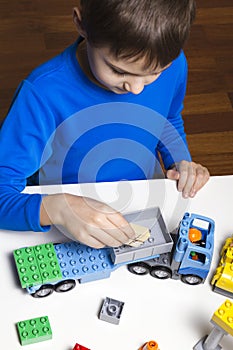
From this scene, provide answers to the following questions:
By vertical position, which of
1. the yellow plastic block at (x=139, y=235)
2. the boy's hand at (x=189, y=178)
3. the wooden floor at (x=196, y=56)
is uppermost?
the yellow plastic block at (x=139, y=235)

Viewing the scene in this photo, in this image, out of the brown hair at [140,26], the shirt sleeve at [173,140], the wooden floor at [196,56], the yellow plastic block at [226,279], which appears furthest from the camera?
the wooden floor at [196,56]

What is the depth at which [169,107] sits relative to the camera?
956 millimetres

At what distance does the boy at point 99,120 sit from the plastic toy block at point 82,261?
0.9 inches

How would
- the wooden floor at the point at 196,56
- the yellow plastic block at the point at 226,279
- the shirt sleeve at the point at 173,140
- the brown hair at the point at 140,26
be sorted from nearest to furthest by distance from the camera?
the brown hair at the point at 140,26, the yellow plastic block at the point at 226,279, the shirt sleeve at the point at 173,140, the wooden floor at the point at 196,56

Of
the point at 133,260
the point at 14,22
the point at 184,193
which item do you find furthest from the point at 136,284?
the point at 14,22

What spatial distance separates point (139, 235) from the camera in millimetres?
719

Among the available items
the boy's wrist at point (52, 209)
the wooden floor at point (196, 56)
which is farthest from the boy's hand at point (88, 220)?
the wooden floor at point (196, 56)

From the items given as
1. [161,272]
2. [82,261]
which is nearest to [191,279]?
[161,272]

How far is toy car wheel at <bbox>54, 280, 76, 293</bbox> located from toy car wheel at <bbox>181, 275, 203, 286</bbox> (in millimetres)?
146

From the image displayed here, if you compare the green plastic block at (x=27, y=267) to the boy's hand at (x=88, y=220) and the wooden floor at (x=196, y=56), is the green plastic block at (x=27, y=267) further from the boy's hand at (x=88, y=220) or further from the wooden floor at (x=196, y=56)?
the wooden floor at (x=196, y=56)

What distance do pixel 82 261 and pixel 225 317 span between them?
0.19 m

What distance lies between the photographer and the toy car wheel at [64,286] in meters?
0.72

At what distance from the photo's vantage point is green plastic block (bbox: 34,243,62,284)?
70cm

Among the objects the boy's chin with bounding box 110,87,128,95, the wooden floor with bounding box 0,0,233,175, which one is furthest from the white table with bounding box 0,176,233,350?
the wooden floor with bounding box 0,0,233,175
